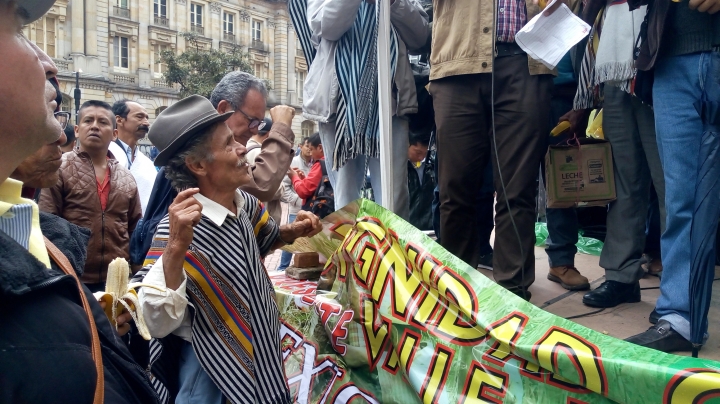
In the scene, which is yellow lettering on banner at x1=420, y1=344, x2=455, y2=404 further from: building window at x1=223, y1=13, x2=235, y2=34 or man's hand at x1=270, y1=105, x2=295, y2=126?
building window at x1=223, y1=13, x2=235, y2=34

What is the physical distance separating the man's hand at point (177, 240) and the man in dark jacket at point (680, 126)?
1793 mm

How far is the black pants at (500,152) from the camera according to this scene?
2975mm

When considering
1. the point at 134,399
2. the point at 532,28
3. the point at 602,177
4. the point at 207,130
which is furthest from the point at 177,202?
the point at 602,177

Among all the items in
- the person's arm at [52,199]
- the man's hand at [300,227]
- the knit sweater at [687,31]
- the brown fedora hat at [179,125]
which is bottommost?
the man's hand at [300,227]

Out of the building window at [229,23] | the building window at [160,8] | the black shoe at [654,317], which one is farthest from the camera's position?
the building window at [229,23]

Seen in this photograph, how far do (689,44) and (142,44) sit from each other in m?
43.2

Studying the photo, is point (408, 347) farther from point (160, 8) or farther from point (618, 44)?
point (160, 8)

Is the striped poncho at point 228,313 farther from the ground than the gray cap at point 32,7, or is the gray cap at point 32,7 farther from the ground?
the gray cap at point 32,7

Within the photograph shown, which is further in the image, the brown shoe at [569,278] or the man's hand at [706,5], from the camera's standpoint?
the brown shoe at [569,278]

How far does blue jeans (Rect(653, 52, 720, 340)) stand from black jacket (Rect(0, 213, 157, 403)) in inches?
88.7

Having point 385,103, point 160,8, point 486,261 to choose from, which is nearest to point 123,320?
point 385,103

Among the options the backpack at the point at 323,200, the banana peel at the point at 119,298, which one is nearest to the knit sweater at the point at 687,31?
the banana peel at the point at 119,298

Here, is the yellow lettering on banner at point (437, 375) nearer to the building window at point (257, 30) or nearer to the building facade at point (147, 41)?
the building facade at point (147, 41)

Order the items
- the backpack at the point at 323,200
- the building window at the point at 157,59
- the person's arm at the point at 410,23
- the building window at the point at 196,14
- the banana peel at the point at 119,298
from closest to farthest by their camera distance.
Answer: the banana peel at the point at 119,298 < the person's arm at the point at 410,23 < the backpack at the point at 323,200 < the building window at the point at 157,59 < the building window at the point at 196,14
